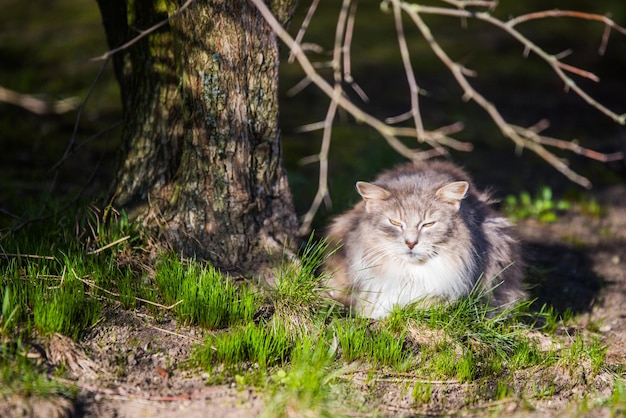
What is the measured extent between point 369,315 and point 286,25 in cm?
172

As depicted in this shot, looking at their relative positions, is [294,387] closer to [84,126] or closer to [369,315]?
[369,315]

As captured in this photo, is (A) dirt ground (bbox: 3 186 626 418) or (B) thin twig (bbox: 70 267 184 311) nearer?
(A) dirt ground (bbox: 3 186 626 418)

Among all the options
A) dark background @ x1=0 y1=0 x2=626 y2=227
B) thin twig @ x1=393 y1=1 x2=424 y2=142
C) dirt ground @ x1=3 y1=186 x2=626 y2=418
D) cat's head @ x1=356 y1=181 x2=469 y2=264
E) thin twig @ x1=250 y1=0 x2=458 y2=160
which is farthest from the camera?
dark background @ x1=0 y1=0 x2=626 y2=227

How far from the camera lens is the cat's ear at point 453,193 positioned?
154 inches

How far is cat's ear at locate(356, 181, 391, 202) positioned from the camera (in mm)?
3990

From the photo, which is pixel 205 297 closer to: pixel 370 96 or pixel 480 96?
pixel 480 96

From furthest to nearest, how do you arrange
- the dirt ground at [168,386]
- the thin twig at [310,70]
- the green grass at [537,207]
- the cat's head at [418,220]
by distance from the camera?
the green grass at [537,207]
the cat's head at [418,220]
the dirt ground at [168,386]
the thin twig at [310,70]

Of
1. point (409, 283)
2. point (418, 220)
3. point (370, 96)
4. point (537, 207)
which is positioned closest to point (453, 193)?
point (418, 220)

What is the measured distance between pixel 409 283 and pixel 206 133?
1401mm

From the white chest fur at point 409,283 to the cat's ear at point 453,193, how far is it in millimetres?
314

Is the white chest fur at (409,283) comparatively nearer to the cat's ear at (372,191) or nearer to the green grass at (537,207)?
the cat's ear at (372,191)

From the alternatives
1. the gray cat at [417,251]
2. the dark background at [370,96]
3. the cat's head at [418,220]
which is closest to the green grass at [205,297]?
the gray cat at [417,251]

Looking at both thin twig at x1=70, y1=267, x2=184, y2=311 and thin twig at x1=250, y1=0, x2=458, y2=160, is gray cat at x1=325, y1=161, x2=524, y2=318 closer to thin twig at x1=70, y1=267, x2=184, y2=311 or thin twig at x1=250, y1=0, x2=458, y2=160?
thin twig at x1=250, y1=0, x2=458, y2=160

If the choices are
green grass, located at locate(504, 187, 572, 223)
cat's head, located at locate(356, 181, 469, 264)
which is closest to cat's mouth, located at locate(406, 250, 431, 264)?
cat's head, located at locate(356, 181, 469, 264)
